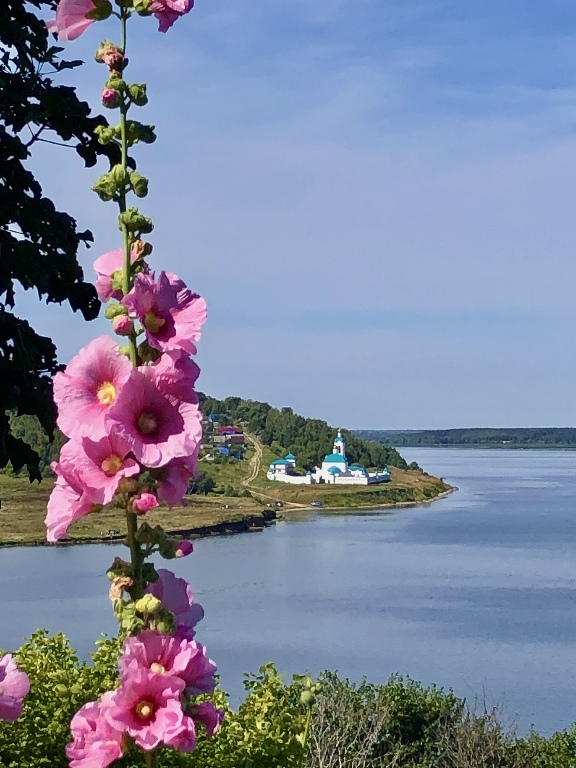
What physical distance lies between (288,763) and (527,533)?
165 feet

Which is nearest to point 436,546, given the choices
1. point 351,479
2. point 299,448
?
point 351,479

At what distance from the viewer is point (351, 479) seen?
273 ft

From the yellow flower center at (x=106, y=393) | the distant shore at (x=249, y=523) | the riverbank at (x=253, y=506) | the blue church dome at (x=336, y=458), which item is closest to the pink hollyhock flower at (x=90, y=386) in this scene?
the yellow flower center at (x=106, y=393)

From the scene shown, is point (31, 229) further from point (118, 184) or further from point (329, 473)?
point (329, 473)

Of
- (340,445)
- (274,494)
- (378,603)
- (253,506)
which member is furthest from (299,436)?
(378,603)

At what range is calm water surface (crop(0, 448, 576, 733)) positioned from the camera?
63.9 feet

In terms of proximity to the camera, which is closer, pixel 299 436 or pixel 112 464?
pixel 112 464

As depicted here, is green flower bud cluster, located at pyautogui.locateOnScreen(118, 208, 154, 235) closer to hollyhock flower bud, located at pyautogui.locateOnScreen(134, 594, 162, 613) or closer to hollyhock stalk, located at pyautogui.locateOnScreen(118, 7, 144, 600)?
hollyhock stalk, located at pyautogui.locateOnScreen(118, 7, 144, 600)

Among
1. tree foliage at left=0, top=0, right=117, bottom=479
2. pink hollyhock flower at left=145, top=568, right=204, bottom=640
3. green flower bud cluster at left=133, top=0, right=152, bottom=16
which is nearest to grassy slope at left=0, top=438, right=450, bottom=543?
tree foliage at left=0, top=0, right=117, bottom=479

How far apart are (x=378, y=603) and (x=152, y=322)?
29712 millimetres

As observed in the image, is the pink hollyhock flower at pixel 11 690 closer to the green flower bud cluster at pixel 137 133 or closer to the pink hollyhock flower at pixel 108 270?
the pink hollyhock flower at pixel 108 270

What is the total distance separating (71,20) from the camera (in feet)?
4.34

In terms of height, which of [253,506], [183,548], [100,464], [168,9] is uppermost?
[168,9]

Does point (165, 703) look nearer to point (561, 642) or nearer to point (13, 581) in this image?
point (561, 642)
